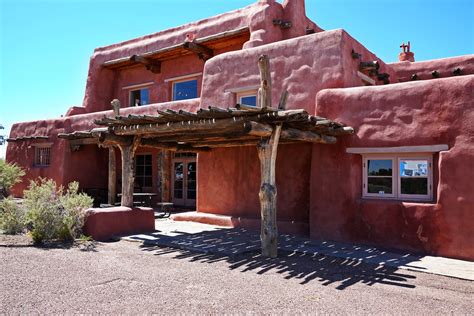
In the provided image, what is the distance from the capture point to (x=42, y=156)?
17.4 metres

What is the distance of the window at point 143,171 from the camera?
1627cm

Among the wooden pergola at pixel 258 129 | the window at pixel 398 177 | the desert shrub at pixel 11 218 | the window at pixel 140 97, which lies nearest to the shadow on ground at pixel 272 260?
the wooden pergola at pixel 258 129

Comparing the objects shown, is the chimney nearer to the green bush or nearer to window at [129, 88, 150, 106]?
window at [129, 88, 150, 106]

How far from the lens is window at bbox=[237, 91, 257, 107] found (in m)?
11.1

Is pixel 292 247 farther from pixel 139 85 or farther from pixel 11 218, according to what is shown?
pixel 139 85

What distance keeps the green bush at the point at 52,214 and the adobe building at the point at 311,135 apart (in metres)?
1.39

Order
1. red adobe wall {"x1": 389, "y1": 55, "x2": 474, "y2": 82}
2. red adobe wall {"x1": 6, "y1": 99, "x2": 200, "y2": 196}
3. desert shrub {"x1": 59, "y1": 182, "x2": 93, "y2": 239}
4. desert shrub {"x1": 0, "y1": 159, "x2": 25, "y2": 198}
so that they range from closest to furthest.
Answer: desert shrub {"x1": 59, "y1": 182, "x2": 93, "y2": 239} → red adobe wall {"x1": 389, "y1": 55, "x2": 474, "y2": 82} → desert shrub {"x1": 0, "y1": 159, "x2": 25, "y2": 198} → red adobe wall {"x1": 6, "y1": 99, "x2": 200, "y2": 196}

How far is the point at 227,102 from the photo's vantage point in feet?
37.4

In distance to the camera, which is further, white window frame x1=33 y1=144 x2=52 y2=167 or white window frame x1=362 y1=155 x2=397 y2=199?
white window frame x1=33 y1=144 x2=52 y2=167

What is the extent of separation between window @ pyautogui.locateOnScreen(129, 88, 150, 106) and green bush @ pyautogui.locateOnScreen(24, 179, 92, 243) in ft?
27.6

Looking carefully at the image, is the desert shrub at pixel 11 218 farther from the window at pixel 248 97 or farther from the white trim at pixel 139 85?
the white trim at pixel 139 85

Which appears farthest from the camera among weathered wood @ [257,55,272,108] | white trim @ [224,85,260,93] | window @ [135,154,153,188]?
window @ [135,154,153,188]

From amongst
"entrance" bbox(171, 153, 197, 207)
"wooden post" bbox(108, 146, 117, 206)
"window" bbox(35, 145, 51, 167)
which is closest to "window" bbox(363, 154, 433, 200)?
"wooden post" bbox(108, 146, 117, 206)

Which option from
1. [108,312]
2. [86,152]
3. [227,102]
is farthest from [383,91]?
[86,152]
